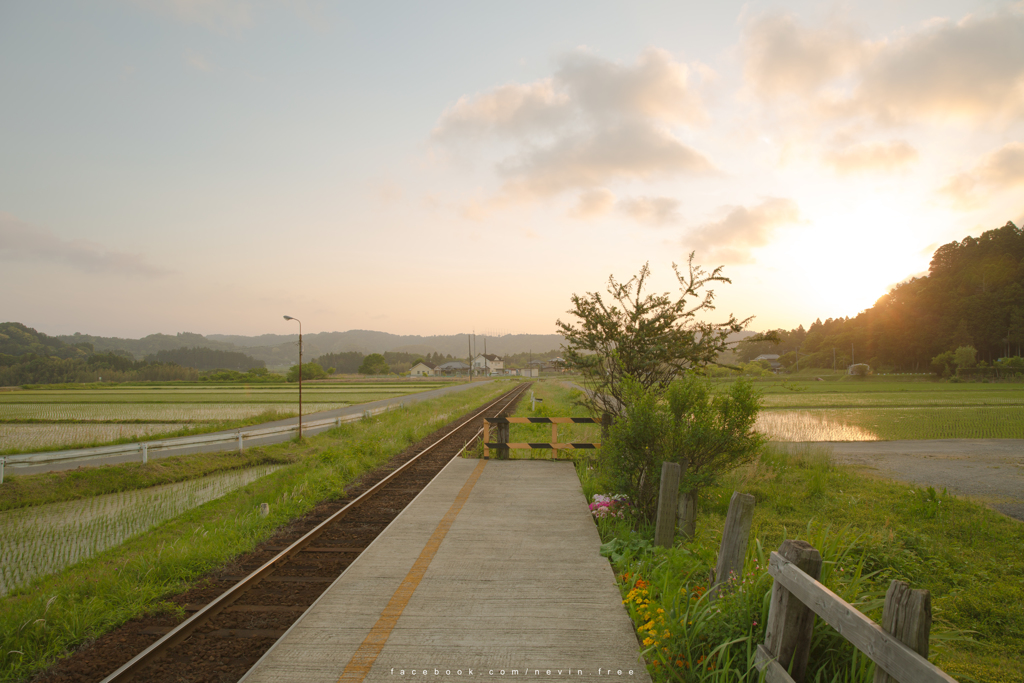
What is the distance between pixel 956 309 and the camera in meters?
74.2

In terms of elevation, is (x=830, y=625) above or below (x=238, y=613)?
above

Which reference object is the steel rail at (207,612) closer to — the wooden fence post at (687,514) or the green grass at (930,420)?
the wooden fence post at (687,514)

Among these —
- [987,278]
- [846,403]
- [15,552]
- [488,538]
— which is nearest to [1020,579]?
[488,538]

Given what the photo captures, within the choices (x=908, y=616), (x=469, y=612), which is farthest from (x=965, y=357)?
(x=908, y=616)

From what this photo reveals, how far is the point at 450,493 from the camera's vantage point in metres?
8.58

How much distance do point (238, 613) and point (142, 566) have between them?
88.3 inches

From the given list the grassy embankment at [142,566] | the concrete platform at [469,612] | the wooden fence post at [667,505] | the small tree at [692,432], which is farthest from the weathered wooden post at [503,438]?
the wooden fence post at [667,505]

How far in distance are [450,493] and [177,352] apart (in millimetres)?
179513

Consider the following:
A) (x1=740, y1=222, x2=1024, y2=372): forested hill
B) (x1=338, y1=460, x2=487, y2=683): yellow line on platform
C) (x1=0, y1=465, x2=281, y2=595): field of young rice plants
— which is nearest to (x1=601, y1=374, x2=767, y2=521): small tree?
(x1=338, y1=460, x2=487, y2=683): yellow line on platform

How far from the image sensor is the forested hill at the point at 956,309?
229 feet

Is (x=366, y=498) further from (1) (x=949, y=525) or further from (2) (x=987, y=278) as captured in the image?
(2) (x=987, y=278)

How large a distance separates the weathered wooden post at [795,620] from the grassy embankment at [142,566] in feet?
18.6

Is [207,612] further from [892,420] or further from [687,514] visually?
[892,420]

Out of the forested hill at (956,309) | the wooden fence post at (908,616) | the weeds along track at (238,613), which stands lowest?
the weeds along track at (238,613)
